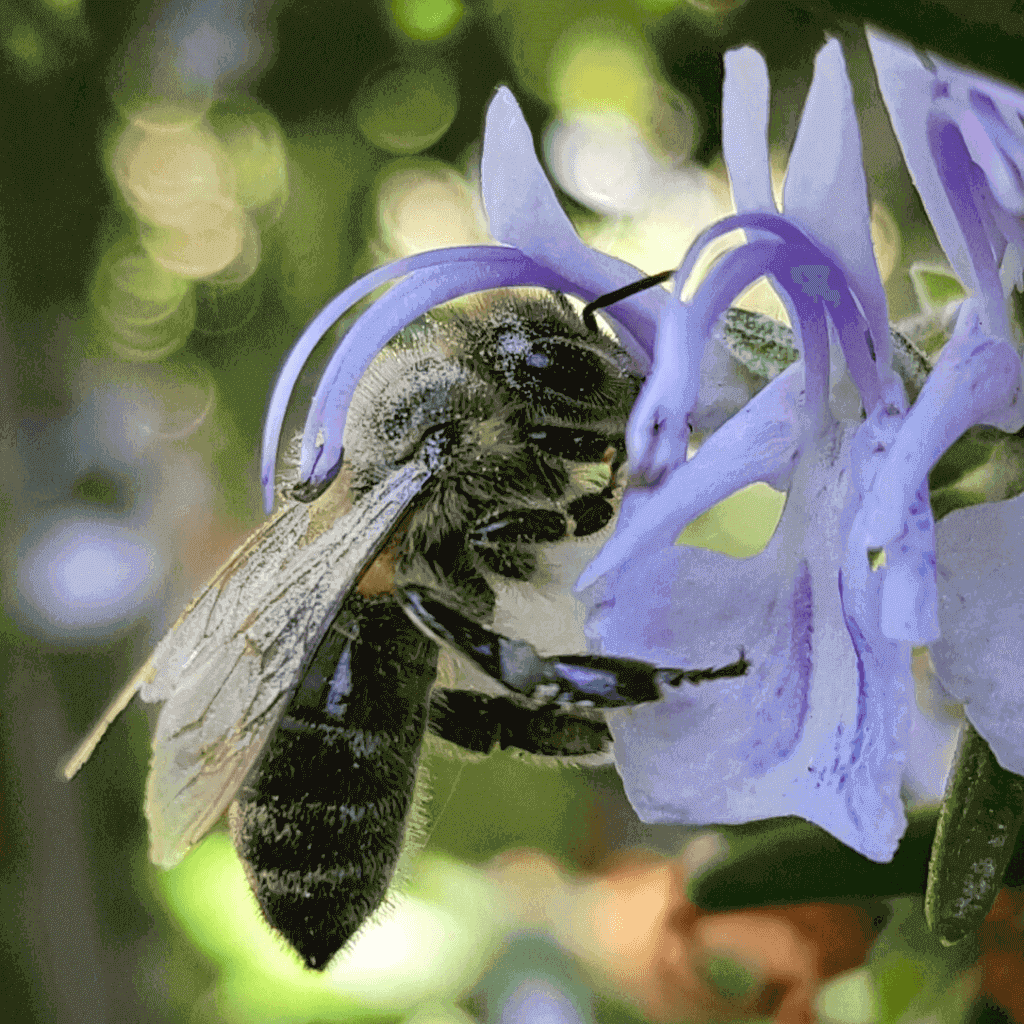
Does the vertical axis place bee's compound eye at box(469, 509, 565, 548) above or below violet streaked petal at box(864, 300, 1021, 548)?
below

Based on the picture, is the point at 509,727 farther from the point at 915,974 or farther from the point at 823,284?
the point at 915,974

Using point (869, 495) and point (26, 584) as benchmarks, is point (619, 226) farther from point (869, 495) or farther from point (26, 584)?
point (26, 584)

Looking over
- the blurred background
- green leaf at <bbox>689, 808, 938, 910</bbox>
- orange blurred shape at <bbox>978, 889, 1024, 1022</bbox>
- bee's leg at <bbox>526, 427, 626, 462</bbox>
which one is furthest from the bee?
the blurred background

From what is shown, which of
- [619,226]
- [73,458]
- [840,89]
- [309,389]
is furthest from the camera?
[73,458]

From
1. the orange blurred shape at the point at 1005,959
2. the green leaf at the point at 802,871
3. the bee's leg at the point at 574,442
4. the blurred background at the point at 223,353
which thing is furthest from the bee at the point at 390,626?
the blurred background at the point at 223,353

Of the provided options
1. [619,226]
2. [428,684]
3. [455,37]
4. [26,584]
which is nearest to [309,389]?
[428,684]

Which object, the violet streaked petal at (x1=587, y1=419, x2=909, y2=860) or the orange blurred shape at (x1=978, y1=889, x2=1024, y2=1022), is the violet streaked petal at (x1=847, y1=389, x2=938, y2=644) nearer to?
the violet streaked petal at (x1=587, y1=419, x2=909, y2=860)

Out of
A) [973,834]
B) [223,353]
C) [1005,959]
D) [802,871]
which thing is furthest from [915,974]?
[223,353]
